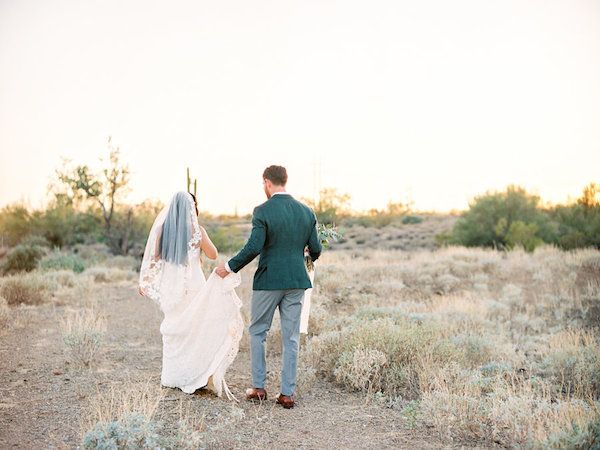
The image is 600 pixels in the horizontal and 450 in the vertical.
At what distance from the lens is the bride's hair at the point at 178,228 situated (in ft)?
20.7

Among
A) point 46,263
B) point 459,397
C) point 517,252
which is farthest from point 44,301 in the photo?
point 517,252

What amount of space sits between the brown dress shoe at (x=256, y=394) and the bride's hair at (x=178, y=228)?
5.06 ft

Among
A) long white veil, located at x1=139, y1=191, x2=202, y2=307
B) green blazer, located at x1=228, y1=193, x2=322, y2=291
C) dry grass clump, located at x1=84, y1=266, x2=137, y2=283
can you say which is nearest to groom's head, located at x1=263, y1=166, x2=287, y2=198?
green blazer, located at x1=228, y1=193, x2=322, y2=291

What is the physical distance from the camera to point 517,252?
22.8 m

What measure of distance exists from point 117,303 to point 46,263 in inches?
262

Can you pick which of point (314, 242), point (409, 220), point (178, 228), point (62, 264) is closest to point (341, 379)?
point (314, 242)

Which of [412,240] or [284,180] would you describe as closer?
[284,180]

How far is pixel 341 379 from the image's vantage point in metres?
7.30

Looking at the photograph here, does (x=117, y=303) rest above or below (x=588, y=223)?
below

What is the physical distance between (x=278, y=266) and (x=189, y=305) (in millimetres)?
1151

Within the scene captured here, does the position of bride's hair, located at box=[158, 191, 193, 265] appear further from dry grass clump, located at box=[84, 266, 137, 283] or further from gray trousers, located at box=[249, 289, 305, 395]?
dry grass clump, located at box=[84, 266, 137, 283]

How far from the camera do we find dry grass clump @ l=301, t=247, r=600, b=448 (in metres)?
5.55

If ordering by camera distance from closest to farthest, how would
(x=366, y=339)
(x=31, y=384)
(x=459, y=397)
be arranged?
1. (x=459, y=397)
2. (x=31, y=384)
3. (x=366, y=339)

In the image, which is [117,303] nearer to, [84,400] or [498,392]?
[84,400]
